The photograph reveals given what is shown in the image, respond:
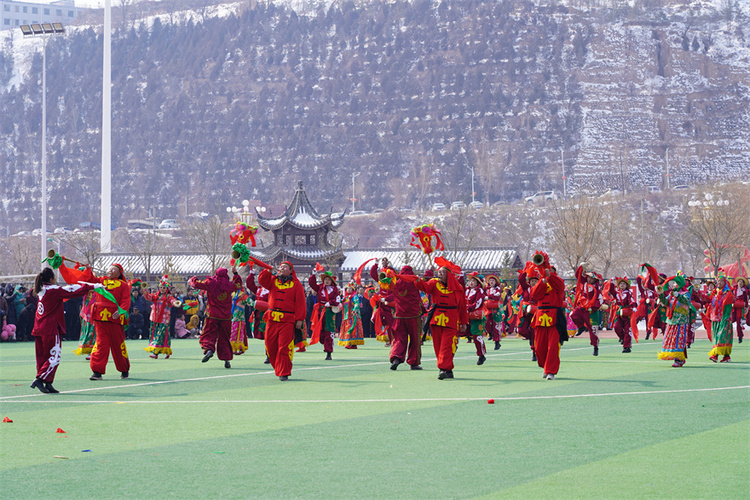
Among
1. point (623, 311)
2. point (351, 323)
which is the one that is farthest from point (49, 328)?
point (623, 311)

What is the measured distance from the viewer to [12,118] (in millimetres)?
153500

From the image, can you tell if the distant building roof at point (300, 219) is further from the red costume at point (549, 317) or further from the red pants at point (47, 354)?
the red pants at point (47, 354)

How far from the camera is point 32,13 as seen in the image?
632 ft

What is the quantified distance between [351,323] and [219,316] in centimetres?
651

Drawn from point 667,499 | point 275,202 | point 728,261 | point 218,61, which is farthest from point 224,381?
point 218,61

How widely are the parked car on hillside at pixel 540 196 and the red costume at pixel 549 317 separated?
319 feet

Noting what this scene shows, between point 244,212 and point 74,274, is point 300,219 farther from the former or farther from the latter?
point 74,274

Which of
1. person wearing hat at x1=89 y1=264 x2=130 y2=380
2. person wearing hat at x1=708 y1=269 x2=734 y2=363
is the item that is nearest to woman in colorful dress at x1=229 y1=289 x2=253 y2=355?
person wearing hat at x1=89 y1=264 x2=130 y2=380

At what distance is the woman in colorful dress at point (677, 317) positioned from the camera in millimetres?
16188

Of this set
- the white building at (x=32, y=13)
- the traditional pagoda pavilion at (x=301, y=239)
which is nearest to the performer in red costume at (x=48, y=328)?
the traditional pagoda pavilion at (x=301, y=239)

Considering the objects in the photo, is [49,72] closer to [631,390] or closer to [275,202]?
[275,202]

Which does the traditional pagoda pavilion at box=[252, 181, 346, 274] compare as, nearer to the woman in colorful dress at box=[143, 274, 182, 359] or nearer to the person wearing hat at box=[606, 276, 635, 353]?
the person wearing hat at box=[606, 276, 635, 353]

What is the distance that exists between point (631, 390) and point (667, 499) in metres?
6.53

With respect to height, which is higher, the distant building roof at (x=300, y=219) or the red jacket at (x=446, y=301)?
the distant building roof at (x=300, y=219)
